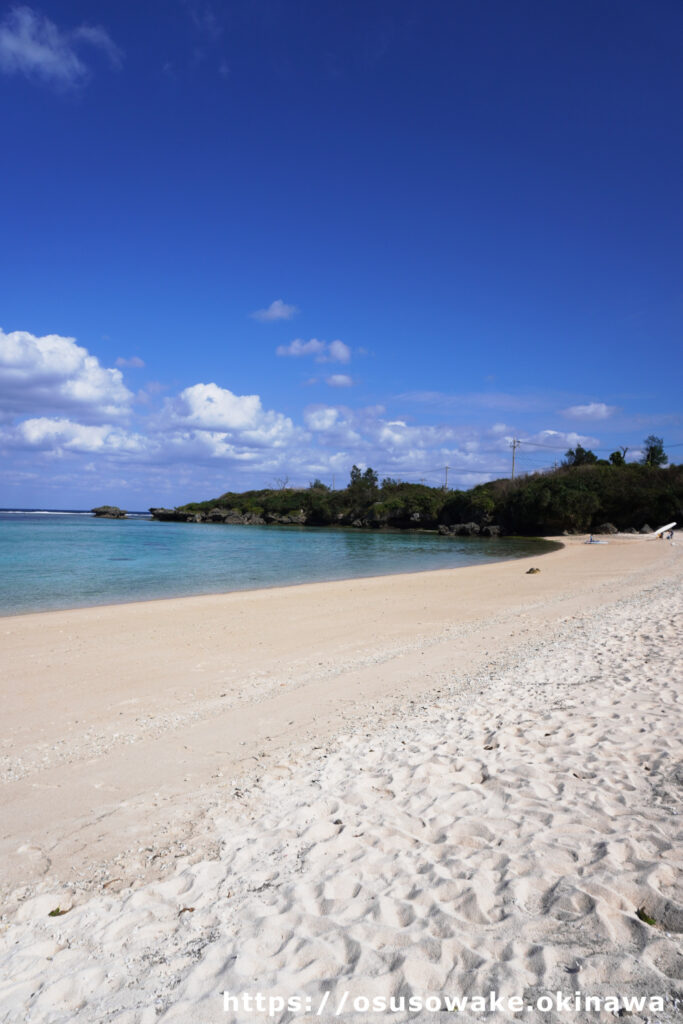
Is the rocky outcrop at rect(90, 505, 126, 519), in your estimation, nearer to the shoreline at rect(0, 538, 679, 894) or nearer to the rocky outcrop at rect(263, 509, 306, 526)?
the rocky outcrop at rect(263, 509, 306, 526)

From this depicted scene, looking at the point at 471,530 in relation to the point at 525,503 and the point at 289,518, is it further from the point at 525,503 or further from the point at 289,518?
the point at 289,518

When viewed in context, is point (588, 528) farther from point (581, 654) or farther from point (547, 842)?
point (547, 842)

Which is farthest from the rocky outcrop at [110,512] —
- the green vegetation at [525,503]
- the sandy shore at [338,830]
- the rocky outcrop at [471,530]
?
the sandy shore at [338,830]

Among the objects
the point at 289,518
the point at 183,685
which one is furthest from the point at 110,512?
the point at 183,685

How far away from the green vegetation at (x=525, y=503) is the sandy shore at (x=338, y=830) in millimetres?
53976

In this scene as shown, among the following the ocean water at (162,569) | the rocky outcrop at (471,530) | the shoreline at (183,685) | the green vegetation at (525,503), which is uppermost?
the green vegetation at (525,503)

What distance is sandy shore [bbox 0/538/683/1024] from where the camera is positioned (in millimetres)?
2623

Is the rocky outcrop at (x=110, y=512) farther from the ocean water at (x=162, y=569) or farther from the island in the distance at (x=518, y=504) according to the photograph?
the ocean water at (x=162, y=569)

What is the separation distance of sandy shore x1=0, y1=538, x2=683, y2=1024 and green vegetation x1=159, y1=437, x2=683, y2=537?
5398 centimetres

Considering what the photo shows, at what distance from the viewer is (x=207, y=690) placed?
7.73 metres

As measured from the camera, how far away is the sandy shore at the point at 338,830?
103 inches

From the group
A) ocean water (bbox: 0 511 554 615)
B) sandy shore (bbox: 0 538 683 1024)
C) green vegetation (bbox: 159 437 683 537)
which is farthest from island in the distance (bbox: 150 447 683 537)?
sandy shore (bbox: 0 538 683 1024)

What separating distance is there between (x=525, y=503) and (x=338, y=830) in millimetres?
62156

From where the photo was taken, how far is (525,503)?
62.5m
